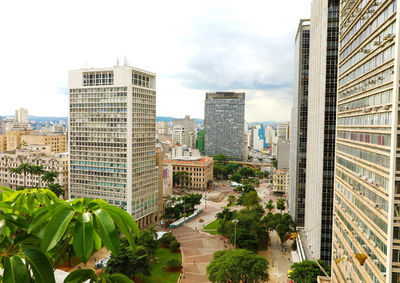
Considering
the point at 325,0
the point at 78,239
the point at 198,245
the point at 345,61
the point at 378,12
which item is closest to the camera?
the point at 78,239

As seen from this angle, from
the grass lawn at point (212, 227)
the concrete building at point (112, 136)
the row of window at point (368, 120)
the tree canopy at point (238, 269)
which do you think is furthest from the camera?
the grass lawn at point (212, 227)

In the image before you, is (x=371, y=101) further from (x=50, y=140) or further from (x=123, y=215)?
(x=50, y=140)

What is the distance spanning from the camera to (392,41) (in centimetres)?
1475

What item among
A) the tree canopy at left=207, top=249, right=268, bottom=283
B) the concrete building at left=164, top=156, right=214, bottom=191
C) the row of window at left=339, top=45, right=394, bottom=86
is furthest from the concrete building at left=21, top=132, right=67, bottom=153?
the row of window at left=339, top=45, right=394, bottom=86

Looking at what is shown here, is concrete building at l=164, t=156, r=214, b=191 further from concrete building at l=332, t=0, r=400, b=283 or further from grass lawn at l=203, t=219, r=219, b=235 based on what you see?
concrete building at l=332, t=0, r=400, b=283

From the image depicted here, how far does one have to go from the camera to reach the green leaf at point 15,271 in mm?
3369

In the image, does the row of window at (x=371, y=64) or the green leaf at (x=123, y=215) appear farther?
the row of window at (x=371, y=64)

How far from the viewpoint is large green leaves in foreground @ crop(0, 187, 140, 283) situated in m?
3.57

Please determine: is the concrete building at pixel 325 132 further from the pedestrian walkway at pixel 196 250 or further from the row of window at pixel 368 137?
the row of window at pixel 368 137

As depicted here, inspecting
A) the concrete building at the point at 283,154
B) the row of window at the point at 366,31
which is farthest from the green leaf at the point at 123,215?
the concrete building at the point at 283,154

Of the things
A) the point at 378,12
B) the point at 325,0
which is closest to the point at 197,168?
the point at 325,0

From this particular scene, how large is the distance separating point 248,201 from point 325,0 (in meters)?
41.3

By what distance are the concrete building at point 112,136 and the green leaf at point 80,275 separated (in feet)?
165

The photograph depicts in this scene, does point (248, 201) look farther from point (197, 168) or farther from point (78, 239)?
point (78, 239)
